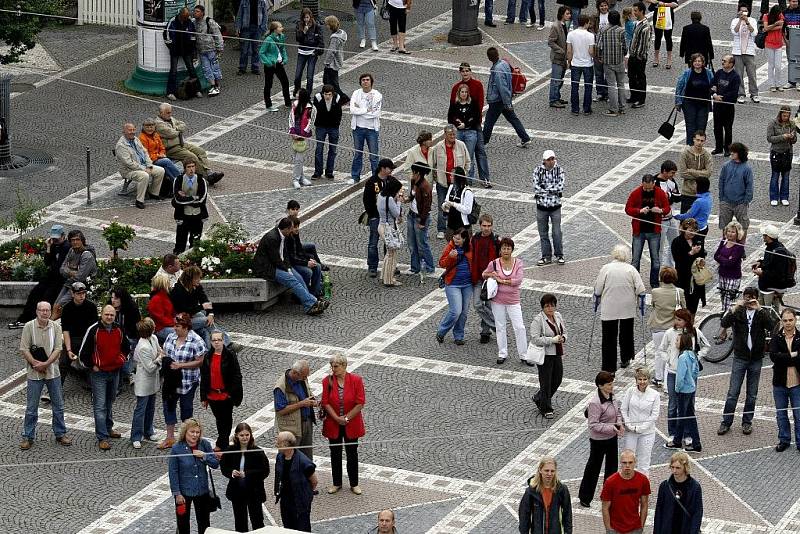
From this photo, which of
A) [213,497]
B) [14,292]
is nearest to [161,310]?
[14,292]

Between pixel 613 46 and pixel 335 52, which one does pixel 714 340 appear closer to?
pixel 613 46

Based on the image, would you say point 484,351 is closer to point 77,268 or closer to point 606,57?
point 77,268

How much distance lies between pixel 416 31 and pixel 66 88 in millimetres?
6513

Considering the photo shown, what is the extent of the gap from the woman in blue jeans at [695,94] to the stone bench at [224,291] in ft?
27.3

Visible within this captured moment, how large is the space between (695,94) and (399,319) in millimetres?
7714

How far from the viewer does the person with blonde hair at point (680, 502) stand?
18.0 meters

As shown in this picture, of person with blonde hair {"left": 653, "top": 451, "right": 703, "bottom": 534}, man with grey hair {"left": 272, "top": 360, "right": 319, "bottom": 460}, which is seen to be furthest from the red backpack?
person with blonde hair {"left": 653, "top": 451, "right": 703, "bottom": 534}

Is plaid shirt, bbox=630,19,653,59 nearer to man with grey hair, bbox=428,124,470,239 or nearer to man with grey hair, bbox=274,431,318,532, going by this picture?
man with grey hair, bbox=428,124,470,239

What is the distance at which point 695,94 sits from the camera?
30.0m

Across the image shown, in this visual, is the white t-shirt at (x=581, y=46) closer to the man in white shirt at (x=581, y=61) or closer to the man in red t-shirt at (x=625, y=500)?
the man in white shirt at (x=581, y=61)

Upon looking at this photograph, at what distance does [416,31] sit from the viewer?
119 feet

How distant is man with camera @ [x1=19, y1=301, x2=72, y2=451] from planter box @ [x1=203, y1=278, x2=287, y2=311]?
339 cm

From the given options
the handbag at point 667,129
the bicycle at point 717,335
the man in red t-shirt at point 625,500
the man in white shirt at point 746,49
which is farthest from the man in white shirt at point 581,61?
the man in red t-shirt at point 625,500

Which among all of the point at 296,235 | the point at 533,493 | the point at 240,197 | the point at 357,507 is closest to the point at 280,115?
the point at 240,197
